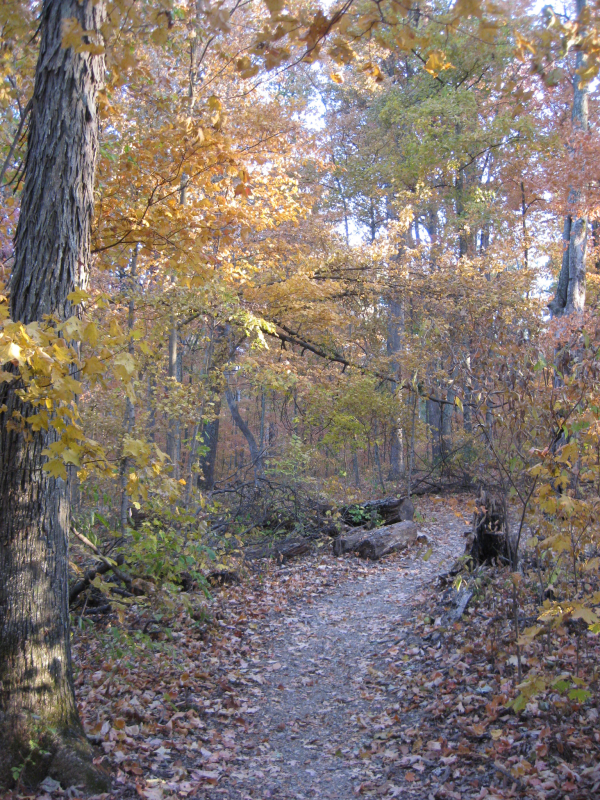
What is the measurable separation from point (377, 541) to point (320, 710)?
496cm

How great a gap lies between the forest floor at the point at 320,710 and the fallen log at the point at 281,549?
2.01 m

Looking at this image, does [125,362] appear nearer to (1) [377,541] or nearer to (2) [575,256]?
(1) [377,541]

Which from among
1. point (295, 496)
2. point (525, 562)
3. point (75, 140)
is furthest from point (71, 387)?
point (295, 496)

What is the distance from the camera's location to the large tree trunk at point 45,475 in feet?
10.6

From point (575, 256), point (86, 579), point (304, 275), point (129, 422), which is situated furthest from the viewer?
point (304, 275)

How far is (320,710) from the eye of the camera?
4.86 meters

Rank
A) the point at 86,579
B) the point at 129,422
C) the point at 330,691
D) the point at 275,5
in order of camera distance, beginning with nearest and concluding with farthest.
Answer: the point at 275,5
the point at 330,691
the point at 86,579
the point at 129,422

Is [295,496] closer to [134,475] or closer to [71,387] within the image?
[134,475]

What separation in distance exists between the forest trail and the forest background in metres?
1.43

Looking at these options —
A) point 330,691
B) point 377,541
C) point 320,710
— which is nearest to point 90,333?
point 320,710

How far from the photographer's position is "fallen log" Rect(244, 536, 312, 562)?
30.8 feet

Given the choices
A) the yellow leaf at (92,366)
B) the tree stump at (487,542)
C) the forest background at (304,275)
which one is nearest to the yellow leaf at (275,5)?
the forest background at (304,275)

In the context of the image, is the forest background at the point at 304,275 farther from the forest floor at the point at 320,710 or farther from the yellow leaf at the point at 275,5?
the forest floor at the point at 320,710

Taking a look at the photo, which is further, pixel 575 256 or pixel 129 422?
pixel 129 422
